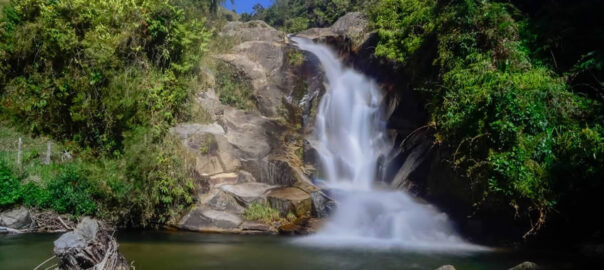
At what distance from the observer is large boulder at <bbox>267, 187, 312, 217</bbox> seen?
13422mm

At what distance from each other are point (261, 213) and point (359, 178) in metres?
4.83

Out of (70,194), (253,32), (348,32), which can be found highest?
(348,32)

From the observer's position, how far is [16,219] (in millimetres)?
11961

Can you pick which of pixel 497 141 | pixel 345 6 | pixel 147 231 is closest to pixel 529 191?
pixel 497 141

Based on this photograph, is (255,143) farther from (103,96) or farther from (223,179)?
(103,96)

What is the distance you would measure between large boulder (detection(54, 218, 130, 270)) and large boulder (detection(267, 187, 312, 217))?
24.2ft

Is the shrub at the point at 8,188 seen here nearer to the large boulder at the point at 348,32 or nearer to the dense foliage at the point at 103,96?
the dense foliage at the point at 103,96

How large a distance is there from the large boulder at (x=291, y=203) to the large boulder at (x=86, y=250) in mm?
7388

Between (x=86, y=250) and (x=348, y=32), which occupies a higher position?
(x=348, y=32)

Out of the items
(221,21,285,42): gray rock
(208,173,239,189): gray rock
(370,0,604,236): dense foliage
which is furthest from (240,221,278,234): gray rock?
(221,21,285,42): gray rock

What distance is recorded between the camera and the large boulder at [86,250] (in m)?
5.93

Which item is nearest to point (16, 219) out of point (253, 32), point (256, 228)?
point (256, 228)

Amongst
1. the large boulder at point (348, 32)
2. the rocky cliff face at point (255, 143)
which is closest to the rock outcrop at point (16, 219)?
the rocky cliff face at point (255, 143)

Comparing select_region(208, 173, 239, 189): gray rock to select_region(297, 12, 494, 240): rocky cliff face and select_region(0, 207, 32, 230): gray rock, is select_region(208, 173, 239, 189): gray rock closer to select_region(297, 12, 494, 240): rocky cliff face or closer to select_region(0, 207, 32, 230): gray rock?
select_region(0, 207, 32, 230): gray rock
